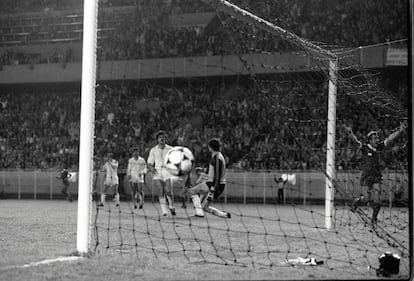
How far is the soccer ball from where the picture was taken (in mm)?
7215

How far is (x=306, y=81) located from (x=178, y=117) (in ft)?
19.8

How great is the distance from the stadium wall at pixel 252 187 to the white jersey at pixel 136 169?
10.4ft

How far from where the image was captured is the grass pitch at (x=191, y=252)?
540 centimetres

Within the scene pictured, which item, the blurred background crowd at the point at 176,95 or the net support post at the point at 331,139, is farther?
the blurred background crowd at the point at 176,95

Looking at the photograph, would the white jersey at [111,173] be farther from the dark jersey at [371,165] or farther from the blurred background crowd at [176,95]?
the dark jersey at [371,165]

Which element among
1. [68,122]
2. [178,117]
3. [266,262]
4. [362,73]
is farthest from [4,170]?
[266,262]

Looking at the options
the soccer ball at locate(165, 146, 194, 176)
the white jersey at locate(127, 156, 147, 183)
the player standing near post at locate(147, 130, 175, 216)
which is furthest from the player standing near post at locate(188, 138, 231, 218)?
the white jersey at locate(127, 156, 147, 183)

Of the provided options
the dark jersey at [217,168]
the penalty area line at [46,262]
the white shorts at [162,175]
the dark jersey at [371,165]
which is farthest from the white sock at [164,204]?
the penalty area line at [46,262]

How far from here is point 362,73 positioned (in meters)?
9.75

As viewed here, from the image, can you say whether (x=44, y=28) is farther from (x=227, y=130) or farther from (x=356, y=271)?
(x=356, y=271)

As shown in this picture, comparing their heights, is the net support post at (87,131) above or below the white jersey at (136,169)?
above

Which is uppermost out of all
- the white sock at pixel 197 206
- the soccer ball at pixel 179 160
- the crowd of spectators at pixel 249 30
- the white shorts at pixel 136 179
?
the crowd of spectators at pixel 249 30

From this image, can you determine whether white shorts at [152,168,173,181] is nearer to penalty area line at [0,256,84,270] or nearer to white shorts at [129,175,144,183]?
white shorts at [129,175,144,183]

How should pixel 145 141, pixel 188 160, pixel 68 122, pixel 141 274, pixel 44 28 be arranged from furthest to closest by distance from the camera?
pixel 44 28 → pixel 68 122 → pixel 145 141 → pixel 188 160 → pixel 141 274
